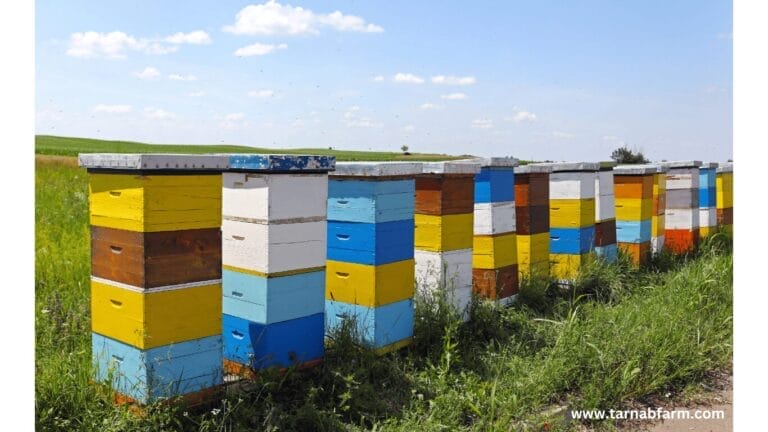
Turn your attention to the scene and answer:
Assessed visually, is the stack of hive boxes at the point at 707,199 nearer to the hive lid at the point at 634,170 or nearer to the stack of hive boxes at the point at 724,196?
the stack of hive boxes at the point at 724,196

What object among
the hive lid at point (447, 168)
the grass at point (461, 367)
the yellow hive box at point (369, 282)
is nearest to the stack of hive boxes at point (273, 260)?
the grass at point (461, 367)

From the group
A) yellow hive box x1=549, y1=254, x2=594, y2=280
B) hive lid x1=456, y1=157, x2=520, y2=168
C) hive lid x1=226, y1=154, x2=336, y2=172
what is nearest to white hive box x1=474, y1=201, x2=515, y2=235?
hive lid x1=456, y1=157, x2=520, y2=168

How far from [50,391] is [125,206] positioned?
1.05m

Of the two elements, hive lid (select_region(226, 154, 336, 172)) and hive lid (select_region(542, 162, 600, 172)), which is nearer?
hive lid (select_region(226, 154, 336, 172))

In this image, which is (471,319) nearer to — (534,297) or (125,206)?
(534,297)

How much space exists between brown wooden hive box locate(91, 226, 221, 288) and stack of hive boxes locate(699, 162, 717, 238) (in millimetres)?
8522

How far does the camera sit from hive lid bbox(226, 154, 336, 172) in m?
3.72

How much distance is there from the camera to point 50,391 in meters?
3.48

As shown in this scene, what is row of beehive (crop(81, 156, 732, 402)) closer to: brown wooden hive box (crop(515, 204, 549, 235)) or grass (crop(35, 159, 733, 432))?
grass (crop(35, 159, 733, 432))

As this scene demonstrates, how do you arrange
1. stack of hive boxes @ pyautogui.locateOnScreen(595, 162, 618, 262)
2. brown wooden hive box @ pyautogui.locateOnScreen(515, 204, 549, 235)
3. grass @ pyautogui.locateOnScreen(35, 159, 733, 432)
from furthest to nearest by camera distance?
stack of hive boxes @ pyautogui.locateOnScreen(595, 162, 618, 262) < brown wooden hive box @ pyautogui.locateOnScreen(515, 204, 549, 235) < grass @ pyautogui.locateOnScreen(35, 159, 733, 432)

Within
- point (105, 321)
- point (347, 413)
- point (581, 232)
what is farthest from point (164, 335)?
point (581, 232)

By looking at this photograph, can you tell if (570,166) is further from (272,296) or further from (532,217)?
(272,296)

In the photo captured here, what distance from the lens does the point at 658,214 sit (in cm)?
882

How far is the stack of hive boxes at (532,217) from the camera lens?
249 inches
